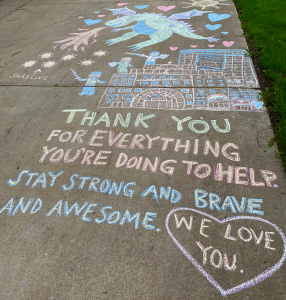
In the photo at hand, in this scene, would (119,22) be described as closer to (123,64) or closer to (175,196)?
(123,64)

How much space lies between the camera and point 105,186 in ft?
9.70

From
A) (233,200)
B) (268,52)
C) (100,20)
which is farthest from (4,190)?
(100,20)

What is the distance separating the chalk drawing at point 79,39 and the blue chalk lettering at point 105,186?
4.21m

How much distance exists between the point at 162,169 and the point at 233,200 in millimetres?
934

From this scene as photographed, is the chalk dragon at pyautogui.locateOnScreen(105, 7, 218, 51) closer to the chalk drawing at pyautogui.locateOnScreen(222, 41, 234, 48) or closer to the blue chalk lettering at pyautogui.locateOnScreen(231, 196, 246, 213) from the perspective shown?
the chalk drawing at pyautogui.locateOnScreen(222, 41, 234, 48)

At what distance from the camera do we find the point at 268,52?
16.0 feet

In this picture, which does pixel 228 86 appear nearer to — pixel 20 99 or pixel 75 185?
pixel 75 185

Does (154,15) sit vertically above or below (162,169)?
above

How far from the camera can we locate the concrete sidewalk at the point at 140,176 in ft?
7.32

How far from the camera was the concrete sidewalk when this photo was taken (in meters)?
2.23

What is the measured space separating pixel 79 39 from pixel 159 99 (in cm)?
352

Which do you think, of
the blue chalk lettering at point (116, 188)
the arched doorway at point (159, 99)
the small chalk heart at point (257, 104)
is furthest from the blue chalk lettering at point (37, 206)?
the small chalk heart at point (257, 104)

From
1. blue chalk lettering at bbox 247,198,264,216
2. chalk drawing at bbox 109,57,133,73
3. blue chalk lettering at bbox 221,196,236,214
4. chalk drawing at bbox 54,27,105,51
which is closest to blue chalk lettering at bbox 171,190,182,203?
blue chalk lettering at bbox 221,196,236,214

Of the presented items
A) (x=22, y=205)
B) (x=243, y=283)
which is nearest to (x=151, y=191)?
(x=243, y=283)
